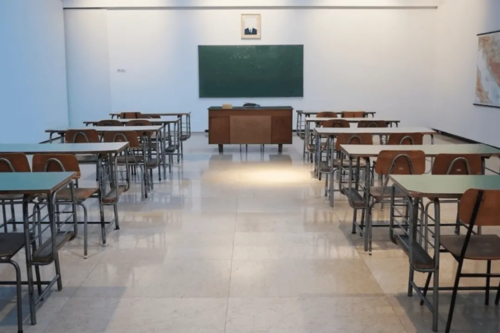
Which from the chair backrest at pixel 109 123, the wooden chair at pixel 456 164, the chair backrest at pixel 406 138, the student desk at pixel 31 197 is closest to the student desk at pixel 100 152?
the student desk at pixel 31 197

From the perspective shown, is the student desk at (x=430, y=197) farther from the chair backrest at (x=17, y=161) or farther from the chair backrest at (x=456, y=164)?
the chair backrest at (x=17, y=161)

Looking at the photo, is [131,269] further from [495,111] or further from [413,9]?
[413,9]

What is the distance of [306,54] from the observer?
1243 centimetres

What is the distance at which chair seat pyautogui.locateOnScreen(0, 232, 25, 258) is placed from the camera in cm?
284

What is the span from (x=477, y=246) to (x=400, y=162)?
1377mm

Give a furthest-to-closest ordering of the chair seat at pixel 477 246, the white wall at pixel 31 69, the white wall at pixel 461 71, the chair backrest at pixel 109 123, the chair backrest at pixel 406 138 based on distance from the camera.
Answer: the white wall at pixel 461 71 < the white wall at pixel 31 69 < the chair backrest at pixel 109 123 < the chair backrest at pixel 406 138 < the chair seat at pixel 477 246

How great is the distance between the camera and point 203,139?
11.8 m

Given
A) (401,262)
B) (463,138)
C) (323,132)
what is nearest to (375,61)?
(463,138)

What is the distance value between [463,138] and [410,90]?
7.41ft

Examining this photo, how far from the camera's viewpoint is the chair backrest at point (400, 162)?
4.18 m

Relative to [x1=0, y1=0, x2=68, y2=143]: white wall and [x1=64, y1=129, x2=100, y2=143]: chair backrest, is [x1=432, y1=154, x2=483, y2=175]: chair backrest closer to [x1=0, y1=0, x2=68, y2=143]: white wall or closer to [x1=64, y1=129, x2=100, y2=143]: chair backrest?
[x1=64, y1=129, x2=100, y2=143]: chair backrest

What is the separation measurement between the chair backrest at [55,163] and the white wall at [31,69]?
5.24 meters

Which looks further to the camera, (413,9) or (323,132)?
(413,9)

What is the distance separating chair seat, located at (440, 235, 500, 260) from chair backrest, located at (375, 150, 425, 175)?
3.77ft
